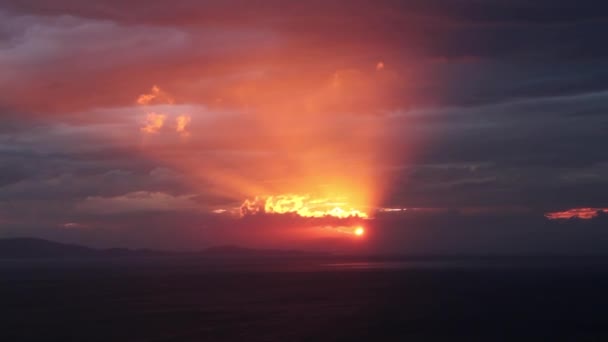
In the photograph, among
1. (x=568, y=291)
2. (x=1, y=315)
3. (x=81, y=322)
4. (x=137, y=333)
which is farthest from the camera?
(x=568, y=291)

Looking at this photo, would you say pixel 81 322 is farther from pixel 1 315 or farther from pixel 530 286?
pixel 530 286

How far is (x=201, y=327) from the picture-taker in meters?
57.4

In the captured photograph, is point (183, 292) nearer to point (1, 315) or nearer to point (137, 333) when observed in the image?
point (1, 315)

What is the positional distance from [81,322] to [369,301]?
36690 mm

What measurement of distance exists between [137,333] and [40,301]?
38612 mm

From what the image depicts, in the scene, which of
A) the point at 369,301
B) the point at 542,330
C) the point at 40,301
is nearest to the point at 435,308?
the point at 369,301

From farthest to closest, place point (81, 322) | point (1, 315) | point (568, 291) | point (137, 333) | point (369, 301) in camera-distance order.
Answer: point (568, 291) → point (369, 301) → point (1, 315) → point (81, 322) → point (137, 333)

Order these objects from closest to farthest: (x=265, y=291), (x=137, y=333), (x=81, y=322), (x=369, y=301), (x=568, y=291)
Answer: (x=137, y=333), (x=81, y=322), (x=369, y=301), (x=568, y=291), (x=265, y=291)

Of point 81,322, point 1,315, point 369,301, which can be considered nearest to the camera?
point 81,322

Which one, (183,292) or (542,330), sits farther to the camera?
(183,292)

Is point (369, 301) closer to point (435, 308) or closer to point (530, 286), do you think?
point (435, 308)

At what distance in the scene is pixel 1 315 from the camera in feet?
Result: 226

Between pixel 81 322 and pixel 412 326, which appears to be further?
pixel 81 322

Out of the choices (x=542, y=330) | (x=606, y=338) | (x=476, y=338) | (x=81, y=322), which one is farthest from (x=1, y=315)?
(x=606, y=338)
